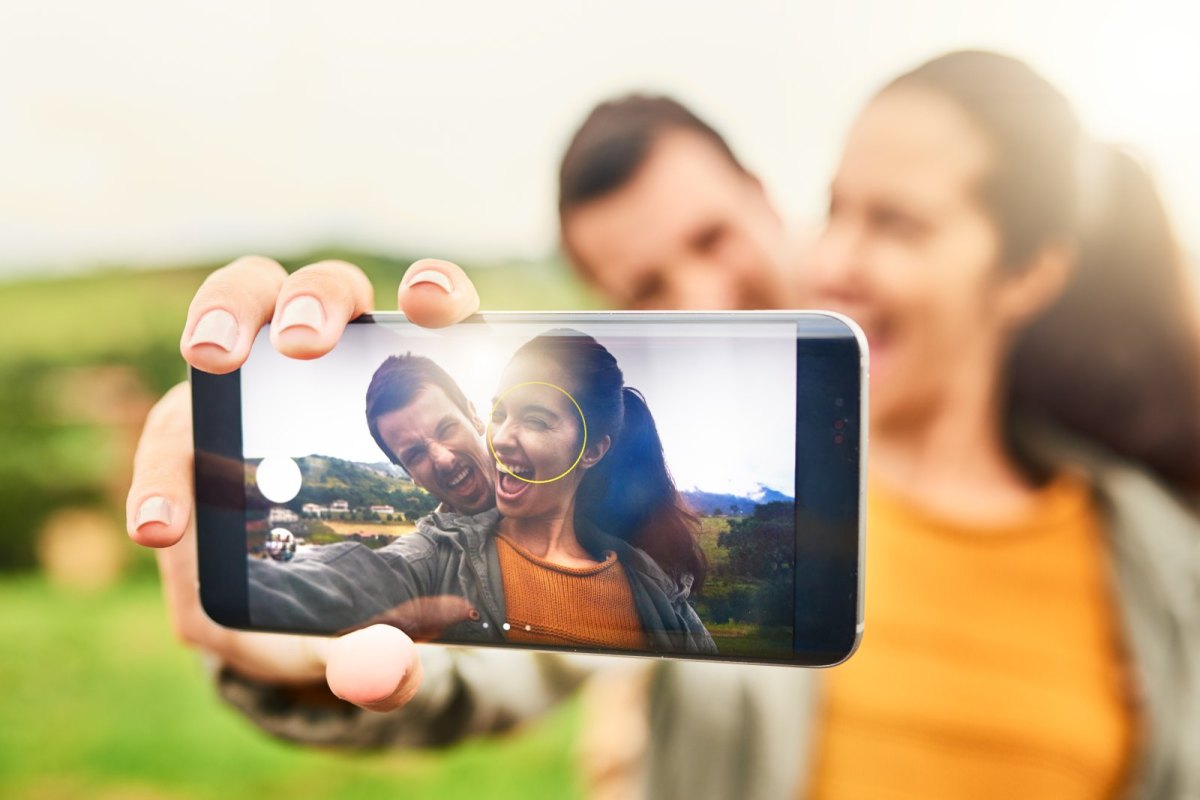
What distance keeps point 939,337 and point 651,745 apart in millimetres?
924

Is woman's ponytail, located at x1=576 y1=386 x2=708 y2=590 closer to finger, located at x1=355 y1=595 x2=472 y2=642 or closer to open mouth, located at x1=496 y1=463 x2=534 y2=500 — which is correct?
open mouth, located at x1=496 y1=463 x2=534 y2=500

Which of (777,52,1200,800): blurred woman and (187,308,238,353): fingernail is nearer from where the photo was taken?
(187,308,238,353): fingernail

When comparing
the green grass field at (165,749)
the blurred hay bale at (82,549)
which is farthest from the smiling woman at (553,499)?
the blurred hay bale at (82,549)

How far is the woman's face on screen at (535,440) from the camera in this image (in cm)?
84

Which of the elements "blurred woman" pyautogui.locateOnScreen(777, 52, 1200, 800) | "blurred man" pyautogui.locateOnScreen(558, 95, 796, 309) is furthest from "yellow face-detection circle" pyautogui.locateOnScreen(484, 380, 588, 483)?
"blurred woman" pyautogui.locateOnScreen(777, 52, 1200, 800)

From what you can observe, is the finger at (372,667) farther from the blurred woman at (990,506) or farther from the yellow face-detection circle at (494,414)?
the blurred woman at (990,506)

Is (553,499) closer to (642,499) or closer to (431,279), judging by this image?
(642,499)

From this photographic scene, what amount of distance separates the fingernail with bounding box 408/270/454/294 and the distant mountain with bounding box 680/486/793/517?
0.32m

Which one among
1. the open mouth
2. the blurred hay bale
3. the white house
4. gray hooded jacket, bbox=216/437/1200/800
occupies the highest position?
the open mouth

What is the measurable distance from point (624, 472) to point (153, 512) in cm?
46

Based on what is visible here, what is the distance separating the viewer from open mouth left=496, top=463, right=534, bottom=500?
2.79ft

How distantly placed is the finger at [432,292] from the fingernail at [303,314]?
76mm

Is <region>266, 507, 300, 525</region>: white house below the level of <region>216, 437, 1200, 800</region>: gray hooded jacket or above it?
above

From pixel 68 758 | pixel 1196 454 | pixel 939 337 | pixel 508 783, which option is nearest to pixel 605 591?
pixel 939 337
